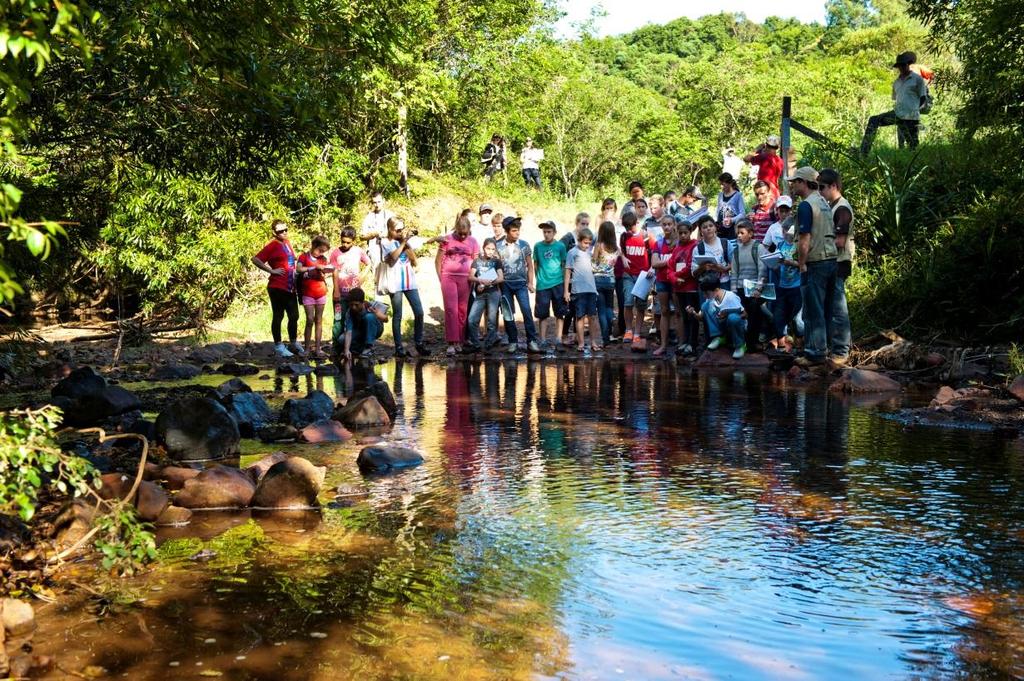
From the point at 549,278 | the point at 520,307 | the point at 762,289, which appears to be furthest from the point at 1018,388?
the point at 520,307

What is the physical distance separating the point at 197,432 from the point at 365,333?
887 centimetres

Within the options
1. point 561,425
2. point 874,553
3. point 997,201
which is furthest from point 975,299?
point 874,553

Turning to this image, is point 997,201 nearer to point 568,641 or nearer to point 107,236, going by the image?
point 568,641

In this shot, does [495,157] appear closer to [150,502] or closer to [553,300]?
[553,300]

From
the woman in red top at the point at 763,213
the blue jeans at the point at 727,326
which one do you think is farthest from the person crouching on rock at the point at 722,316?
the woman in red top at the point at 763,213

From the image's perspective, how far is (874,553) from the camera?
633cm

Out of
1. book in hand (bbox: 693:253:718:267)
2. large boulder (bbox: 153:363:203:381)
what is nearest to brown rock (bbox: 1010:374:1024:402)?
book in hand (bbox: 693:253:718:267)

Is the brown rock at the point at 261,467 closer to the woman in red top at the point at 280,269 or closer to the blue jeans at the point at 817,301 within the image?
the blue jeans at the point at 817,301

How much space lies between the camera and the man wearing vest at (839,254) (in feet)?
46.5

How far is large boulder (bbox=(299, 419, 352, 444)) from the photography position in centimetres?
1041

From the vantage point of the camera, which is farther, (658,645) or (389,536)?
(389,536)

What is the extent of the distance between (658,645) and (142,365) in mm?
14388

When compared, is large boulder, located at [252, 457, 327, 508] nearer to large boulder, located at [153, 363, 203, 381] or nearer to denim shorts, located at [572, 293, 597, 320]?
large boulder, located at [153, 363, 203, 381]

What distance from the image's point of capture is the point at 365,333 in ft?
60.6
